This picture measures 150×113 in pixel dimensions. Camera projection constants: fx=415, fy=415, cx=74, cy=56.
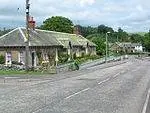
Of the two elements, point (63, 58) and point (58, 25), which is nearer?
point (63, 58)

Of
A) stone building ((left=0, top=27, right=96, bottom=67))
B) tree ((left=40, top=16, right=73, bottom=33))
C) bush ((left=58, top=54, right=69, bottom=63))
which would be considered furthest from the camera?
tree ((left=40, top=16, right=73, bottom=33))

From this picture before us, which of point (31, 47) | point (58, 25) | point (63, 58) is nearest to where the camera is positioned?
point (31, 47)

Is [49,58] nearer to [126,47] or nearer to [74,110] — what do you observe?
[74,110]

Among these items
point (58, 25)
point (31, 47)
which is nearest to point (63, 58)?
point (31, 47)

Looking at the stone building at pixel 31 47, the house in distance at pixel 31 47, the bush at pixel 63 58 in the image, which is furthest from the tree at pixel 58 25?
the stone building at pixel 31 47

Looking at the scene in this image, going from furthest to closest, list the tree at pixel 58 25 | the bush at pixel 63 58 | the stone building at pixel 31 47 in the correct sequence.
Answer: the tree at pixel 58 25 < the bush at pixel 63 58 < the stone building at pixel 31 47

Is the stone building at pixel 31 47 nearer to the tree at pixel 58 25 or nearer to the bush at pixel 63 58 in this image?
the bush at pixel 63 58

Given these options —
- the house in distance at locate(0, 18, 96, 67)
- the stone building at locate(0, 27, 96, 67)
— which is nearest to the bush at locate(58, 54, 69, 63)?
the house in distance at locate(0, 18, 96, 67)

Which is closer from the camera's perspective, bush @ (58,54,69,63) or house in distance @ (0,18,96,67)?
house in distance @ (0,18,96,67)

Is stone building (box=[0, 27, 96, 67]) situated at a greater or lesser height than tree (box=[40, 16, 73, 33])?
lesser

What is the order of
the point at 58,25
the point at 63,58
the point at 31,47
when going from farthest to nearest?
the point at 58,25 → the point at 63,58 → the point at 31,47

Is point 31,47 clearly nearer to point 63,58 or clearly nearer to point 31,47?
point 31,47

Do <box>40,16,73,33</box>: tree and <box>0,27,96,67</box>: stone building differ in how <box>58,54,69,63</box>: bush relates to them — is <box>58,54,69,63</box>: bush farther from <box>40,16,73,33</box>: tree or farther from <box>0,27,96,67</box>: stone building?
<box>40,16,73,33</box>: tree

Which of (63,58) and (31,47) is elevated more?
(31,47)
